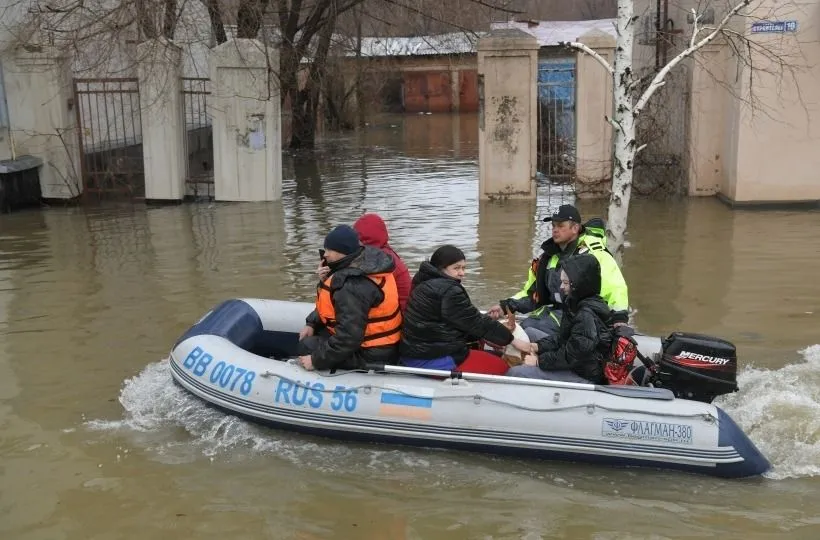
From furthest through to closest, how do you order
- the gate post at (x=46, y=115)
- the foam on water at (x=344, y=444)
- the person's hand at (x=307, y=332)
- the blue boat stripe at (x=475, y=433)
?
the gate post at (x=46, y=115), the person's hand at (x=307, y=332), the foam on water at (x=344, y=444), the blue boat stripe at (x=475, y=433)

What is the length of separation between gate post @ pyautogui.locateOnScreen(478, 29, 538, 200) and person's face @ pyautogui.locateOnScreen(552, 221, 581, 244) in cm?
852

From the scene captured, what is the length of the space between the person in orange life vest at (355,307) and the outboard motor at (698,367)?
176 cm

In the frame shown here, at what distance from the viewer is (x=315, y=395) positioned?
575cm

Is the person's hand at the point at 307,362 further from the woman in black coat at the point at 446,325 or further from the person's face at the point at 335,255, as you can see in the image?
the person's face at the point at 335,255

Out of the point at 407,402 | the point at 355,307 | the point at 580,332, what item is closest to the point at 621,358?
the point at 580,332

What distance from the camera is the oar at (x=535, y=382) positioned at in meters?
5.46

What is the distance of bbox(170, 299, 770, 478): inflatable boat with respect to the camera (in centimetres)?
527

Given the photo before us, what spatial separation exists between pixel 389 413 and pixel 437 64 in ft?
118

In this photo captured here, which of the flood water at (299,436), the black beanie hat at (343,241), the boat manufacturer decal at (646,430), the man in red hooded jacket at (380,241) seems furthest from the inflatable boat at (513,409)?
the black beanie hat at (343,241)

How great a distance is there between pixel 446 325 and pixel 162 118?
10.6 meters

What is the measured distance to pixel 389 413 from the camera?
5.61 m

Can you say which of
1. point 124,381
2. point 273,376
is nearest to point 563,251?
point 273,376

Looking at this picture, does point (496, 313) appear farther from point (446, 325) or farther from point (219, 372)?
point (219, 372)

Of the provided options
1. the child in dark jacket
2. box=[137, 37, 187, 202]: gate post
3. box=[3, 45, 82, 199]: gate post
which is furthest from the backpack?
box=[3, 45, 82, 199]: gate post
